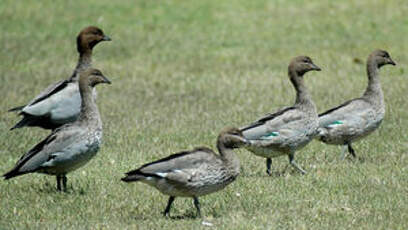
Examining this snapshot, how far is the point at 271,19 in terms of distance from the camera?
2189 cm

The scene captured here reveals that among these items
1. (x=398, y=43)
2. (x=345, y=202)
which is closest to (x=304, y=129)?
(x=345, y=202)

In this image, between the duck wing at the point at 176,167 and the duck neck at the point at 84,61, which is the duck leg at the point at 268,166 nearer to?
the duck wing at the point at 176,167

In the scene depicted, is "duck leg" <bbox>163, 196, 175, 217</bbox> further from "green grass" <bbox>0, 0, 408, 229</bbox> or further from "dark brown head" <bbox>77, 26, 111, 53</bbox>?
"dark brown head" <bbox>77, 26, 111, 53</bbox>

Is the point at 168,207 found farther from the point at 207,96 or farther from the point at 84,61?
the point at 207,96

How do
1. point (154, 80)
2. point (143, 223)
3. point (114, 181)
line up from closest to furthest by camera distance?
1. point (143, 223)
2. point (114, 181)
3. point (154, 80)

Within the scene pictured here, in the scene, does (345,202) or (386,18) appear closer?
(345,202)

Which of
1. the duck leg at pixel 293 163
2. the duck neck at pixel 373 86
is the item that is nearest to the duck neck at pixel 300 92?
the duck leg at pixel 293 163

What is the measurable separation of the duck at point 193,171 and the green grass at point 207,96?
0.29 metres

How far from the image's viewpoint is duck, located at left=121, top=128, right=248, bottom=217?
24.9ft

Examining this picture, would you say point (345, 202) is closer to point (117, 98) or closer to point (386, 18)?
point (117, 98)

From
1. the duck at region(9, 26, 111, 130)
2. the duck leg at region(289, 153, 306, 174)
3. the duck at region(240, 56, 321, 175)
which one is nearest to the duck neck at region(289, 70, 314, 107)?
the duck at region(240, 56, 321, 175)

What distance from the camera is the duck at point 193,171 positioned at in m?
7.58

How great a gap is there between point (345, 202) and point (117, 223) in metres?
2.29

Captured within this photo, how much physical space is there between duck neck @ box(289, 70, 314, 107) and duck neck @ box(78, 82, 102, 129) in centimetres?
254
